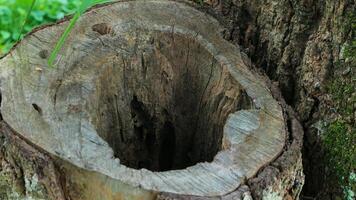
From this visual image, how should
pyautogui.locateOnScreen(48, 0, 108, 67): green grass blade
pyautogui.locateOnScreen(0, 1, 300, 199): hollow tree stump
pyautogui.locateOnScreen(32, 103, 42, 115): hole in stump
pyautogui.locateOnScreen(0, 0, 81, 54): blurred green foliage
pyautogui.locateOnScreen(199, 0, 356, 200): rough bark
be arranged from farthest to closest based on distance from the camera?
1. pyautogui.locateOnScreen(0, 0, 81, 54): blurred green foliage
2. pyautogui.locateOnScreen(199, 0, 356, 200): rough bark
3. pyautogui.locateOnScreen(32, 103, 42, 115): hole in stump
4. pyautogui.locateOnScreen(0, 1, 300, 199): hollow tree stump
5. pyautogui.locateOnScreen(48, 0, 108, 67): green grass blade

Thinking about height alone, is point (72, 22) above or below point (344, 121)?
above

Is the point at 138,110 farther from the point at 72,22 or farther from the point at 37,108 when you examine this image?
the point at 72,22

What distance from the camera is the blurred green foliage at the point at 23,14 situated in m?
4.23

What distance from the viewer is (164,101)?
2223 mm

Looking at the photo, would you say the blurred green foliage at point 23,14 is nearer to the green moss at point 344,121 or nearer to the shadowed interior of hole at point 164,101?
the shadowed interior of hole at point 164,101

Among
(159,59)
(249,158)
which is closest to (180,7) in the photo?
(159,59)

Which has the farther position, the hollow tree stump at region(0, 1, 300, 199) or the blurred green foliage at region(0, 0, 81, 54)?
the blurred green foliage at region(0, 0, 81, 54)

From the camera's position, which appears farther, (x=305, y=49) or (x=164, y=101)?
(x=164, y=101)

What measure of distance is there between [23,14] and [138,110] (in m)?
2.35

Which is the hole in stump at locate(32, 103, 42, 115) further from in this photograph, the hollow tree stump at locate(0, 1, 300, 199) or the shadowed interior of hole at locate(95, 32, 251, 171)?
→ the shadowed interior of hole at locate(95, 32, 251, 171)

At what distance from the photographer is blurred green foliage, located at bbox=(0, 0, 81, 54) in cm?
423

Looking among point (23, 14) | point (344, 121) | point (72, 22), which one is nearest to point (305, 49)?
point (344, 121)

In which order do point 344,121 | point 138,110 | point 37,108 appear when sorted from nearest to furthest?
point 37,108 → point 344,121 → point 138,110

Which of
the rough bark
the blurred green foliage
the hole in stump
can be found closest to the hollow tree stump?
the hole in stump
